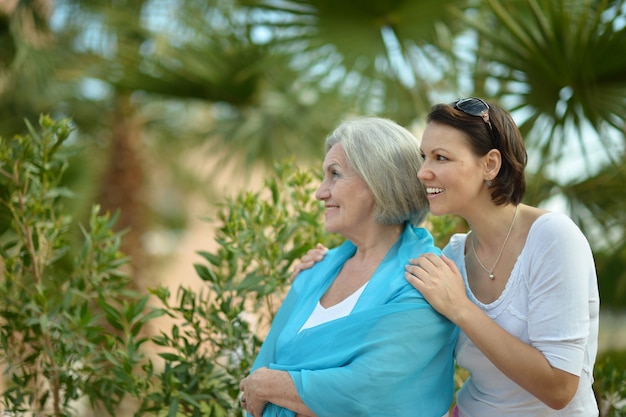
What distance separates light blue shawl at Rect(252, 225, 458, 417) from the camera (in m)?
2.02

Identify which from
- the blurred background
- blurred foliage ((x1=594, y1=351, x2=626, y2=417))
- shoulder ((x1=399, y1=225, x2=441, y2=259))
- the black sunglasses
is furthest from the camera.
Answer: the blurred background

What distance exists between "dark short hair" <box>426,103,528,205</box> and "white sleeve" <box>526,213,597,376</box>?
6.9 inches

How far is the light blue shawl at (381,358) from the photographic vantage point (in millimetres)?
2018

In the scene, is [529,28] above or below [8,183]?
above

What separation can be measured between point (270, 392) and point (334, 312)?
29 centimetres

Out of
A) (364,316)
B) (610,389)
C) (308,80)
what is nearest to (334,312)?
(364,316)

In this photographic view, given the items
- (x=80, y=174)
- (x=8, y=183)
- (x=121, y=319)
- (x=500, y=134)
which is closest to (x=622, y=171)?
(x=500, y=134)

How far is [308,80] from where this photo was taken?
4984 mm

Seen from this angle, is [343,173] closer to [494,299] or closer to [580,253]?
[494,299]

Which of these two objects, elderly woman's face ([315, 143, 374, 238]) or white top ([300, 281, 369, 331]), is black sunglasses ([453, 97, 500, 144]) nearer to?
elderly woman's face ([315, 143, 374, 238])

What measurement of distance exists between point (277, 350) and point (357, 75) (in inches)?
118

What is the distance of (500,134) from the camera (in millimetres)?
1999

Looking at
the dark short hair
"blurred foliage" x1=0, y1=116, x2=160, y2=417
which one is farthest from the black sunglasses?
"blurred foliage" x1=0, y1=116, x2=160, y2=417

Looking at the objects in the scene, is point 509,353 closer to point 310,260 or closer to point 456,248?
point 456,248
